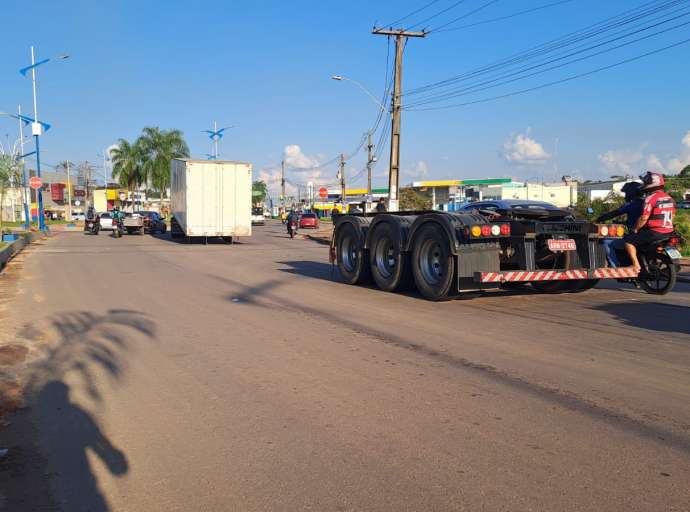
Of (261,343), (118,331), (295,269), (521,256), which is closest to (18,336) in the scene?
(118,331)

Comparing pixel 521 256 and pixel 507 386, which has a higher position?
pixel 521 256

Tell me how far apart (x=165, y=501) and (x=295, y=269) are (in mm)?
13432

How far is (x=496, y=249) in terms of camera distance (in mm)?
9734

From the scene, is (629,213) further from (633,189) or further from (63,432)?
(63,432)

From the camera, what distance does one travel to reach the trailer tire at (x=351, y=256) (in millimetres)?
12852

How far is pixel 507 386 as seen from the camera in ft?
17.8

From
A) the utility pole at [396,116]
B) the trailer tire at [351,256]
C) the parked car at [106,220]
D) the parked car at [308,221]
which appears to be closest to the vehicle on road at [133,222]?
the parked car at [106,220]

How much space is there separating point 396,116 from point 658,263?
55.6ft

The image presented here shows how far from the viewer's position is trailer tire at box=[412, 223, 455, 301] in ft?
32.9

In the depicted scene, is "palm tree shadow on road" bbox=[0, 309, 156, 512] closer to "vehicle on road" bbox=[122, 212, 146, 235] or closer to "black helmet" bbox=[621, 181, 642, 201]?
"black helmet" bbox=[621, 181, 642, 201]

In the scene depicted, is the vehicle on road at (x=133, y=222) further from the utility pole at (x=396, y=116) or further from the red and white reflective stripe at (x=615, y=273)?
the red and white reflective stripe at (x=615, y=273)

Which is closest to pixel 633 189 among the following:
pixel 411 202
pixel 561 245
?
pixel 561 245

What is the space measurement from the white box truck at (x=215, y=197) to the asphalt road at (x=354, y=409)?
18.5 metres

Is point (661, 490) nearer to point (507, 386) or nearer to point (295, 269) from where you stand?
point (507, 386)
